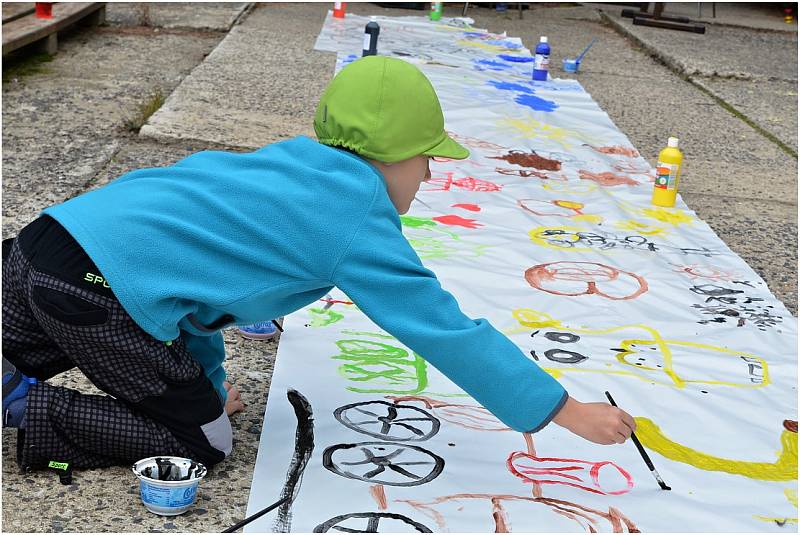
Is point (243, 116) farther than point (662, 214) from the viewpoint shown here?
Yes

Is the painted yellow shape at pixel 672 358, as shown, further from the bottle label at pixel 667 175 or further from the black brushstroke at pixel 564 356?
the bottle label at pixel 667 175

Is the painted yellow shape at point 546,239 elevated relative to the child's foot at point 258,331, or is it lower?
elevated

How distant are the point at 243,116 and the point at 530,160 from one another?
1269 millimetres

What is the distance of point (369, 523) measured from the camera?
172 centimetres

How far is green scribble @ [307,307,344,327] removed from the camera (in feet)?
8.26

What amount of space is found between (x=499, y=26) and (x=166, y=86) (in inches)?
141

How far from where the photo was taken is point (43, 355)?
1.91 meters

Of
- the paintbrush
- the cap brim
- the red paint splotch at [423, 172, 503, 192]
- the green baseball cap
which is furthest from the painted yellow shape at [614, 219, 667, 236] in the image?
the green baseball cap

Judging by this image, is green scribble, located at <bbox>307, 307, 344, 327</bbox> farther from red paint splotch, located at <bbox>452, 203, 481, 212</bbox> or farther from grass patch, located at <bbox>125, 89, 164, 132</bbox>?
grass patch, located at <bbox>125, 89, 164, 132</bbox>

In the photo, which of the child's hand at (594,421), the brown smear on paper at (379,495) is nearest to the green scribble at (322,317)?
the brown smear on paper at (379,495)

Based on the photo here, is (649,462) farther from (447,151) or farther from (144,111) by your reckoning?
(144,111)

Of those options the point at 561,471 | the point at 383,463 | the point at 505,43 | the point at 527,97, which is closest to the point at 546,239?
the point at 561,471

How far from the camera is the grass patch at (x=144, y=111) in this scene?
404 centimetres

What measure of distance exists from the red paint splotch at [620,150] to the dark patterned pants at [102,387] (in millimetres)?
2831
